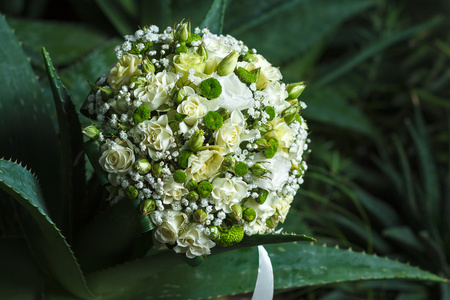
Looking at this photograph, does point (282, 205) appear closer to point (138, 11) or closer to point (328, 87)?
point (138, 11)

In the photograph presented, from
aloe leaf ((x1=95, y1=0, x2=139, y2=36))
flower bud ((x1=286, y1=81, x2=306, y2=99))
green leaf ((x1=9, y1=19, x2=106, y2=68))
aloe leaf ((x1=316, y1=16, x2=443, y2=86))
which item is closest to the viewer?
flower bud ((x1=286, y1=81, x2=306, y2=99))

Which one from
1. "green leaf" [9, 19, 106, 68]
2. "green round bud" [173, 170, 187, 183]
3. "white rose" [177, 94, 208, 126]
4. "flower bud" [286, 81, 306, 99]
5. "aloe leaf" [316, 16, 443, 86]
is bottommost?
"green round bud" [173, 170, 187, 183]

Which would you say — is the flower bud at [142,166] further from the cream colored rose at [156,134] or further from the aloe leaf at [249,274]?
the aloe leaf at [249,274]

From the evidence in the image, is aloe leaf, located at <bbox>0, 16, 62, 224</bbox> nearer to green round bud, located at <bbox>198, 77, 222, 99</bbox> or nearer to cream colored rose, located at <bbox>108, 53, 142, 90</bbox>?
cream colored rose, located at <bbox>108, 53, 142, 90</bbox>

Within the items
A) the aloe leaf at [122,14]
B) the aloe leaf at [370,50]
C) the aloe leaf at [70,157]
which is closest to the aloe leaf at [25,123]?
the aloe leaf at [70,157]

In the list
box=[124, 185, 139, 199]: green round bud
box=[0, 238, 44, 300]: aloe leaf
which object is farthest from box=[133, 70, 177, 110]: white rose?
box=[0, 238, 44, 300]: aloe leaf

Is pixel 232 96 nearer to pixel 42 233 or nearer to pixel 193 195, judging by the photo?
pixel 193 195

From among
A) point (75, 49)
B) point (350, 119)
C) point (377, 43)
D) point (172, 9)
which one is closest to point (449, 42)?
point (377, 43)
